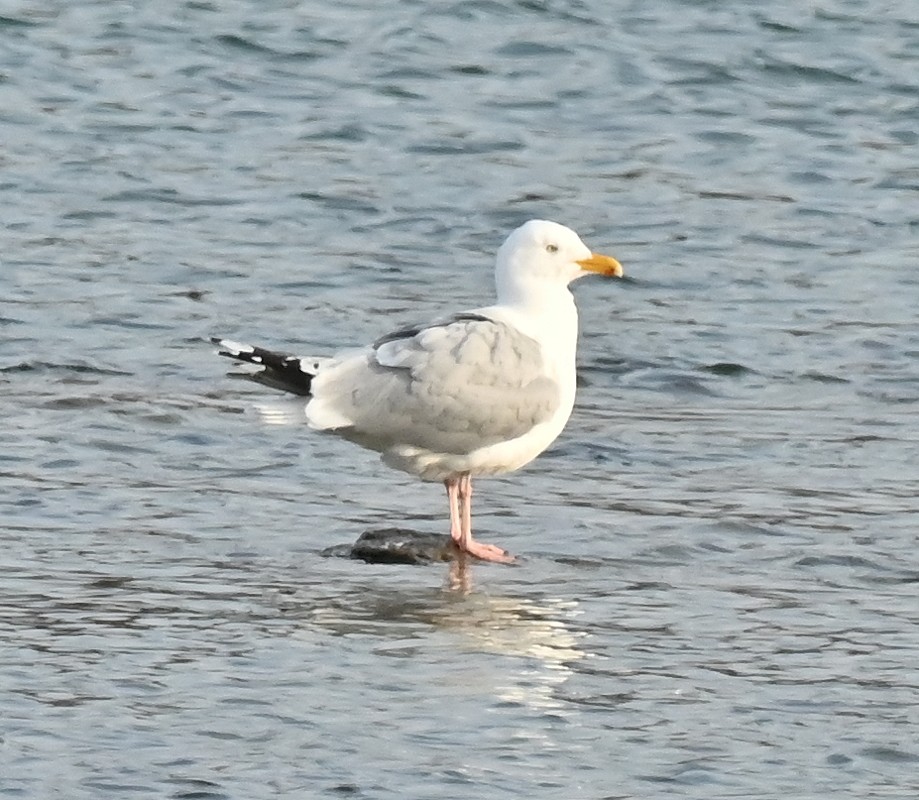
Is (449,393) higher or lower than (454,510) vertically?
higher

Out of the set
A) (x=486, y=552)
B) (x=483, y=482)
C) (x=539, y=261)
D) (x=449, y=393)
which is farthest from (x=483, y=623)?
(x=483, y=482)

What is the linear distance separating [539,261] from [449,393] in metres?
0.72

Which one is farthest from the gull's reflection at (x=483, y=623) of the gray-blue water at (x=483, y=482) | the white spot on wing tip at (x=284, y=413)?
the white spot on wing tip at (x=284, y=413)

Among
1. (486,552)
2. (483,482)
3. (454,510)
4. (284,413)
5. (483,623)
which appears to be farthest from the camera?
(483,482)

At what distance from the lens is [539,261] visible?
7.87 metres

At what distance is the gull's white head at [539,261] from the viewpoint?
784cm

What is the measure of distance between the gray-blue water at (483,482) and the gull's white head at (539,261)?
2.45ft

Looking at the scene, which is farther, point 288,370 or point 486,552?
point 288,370

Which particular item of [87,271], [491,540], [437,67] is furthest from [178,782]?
[437,67]

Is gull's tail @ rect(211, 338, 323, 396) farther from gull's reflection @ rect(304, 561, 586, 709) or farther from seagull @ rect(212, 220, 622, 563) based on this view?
gull's reflection @ rect(304, 561, 586, 709)

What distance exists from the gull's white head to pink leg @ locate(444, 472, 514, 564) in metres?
0.68

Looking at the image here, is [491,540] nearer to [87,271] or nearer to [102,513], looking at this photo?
[102,513]

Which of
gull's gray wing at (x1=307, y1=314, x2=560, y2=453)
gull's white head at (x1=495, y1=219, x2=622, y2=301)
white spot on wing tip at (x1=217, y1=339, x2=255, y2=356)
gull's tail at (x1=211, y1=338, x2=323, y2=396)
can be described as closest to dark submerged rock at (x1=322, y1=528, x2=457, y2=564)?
gull's gray wing at (x1=307, y1=314, x2=560, y2=453)

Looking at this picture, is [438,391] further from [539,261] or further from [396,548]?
[539,261]
